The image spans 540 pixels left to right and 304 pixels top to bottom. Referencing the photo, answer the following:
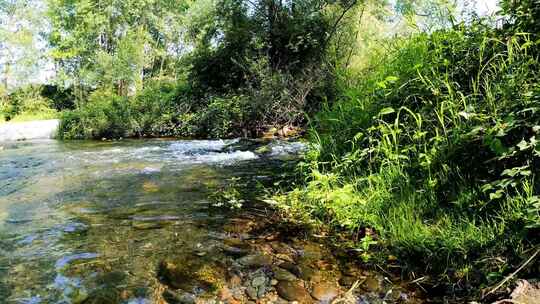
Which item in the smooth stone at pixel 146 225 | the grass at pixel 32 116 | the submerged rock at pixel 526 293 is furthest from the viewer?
the grass at pixel 32 116

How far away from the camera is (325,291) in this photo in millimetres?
2131

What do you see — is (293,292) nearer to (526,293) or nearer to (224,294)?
(224,294)

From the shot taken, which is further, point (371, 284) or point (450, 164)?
point (450, 164)

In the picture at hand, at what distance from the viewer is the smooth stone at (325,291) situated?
2.07 meters

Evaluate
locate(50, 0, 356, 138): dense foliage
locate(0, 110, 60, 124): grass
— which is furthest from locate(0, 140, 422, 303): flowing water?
locate(0, 110, 60, 124): grass

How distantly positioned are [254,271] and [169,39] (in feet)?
85.4

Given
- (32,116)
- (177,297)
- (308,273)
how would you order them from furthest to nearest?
1. (32,116)
2. (308,273)
3. (177,297)

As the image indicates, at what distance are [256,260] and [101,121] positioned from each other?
14310mm

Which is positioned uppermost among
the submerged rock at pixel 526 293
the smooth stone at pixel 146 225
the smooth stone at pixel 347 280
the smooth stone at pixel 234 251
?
the submerged rock at pixel 526 293

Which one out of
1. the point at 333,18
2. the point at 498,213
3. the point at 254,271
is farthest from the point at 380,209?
the point at 333,18

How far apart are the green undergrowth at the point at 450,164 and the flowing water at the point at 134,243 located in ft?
1.39

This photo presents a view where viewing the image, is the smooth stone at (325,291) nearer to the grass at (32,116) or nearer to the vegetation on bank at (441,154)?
the vegetation on bank at (441,154)

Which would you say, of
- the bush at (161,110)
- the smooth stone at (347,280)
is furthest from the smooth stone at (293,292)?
the bush at (161,110)

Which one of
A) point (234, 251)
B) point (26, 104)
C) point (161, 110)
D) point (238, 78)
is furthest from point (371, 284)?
point (26, 104)
